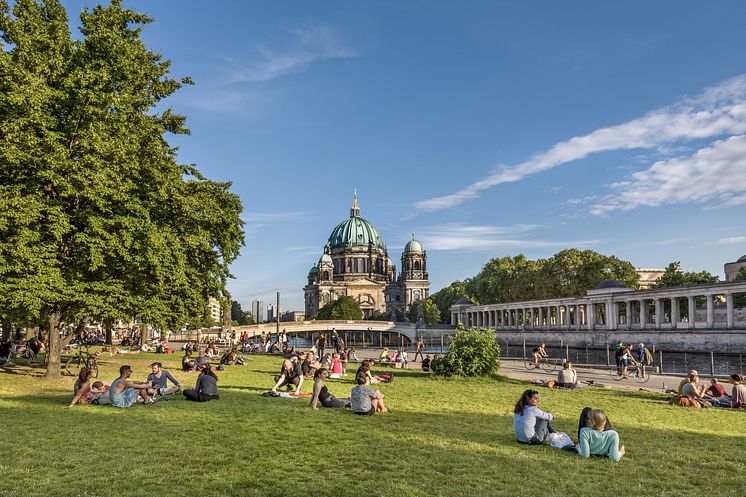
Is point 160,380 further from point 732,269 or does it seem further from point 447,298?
point 447,298

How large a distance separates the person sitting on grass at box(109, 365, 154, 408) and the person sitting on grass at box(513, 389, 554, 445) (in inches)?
392

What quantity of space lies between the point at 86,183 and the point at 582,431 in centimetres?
1678

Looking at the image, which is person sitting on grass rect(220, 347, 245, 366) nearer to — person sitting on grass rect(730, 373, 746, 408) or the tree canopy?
person sitting on grass rect(730, 373, 746, 408)

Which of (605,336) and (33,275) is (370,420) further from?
(605,336)

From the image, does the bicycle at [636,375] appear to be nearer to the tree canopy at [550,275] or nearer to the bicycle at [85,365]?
the bicycle at [85,365]

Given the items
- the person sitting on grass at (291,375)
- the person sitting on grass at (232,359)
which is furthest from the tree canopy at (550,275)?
the person sitting on grass at (291,375)

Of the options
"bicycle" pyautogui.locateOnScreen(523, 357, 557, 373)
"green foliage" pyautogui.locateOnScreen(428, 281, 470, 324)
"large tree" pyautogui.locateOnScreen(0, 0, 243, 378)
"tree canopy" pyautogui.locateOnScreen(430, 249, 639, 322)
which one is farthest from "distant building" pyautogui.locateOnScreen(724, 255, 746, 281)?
"large tree" pyautogui.locateOnScreen(0, 0, 243, 378)

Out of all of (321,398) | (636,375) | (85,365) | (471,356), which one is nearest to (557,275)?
(636,375)

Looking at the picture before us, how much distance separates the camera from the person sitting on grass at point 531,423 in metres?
11.4

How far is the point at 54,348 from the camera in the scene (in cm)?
2288

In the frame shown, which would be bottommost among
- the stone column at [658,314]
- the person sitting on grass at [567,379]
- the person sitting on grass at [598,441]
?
the person sitting on grass at [567,379]

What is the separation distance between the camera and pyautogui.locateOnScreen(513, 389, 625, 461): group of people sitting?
408 inches

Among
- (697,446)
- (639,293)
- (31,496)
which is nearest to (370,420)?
(697,446)

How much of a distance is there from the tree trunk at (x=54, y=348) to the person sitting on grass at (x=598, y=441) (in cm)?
1961
